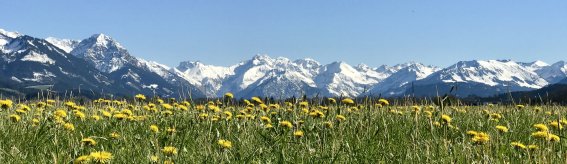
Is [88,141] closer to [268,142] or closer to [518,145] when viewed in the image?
[268,142]

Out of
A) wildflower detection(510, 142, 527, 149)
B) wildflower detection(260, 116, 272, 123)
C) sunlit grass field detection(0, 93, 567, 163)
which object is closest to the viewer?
sunlit grass field detection(0, 93, 567, 163)

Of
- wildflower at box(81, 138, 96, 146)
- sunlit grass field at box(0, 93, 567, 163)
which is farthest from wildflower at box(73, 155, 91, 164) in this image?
wildflower at box(81, 138, 96, 146)

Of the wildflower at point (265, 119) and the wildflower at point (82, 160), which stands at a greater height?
the wildflower at point (265, 119)

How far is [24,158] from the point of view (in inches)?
159

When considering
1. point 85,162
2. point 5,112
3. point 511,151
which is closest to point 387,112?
point 511,151

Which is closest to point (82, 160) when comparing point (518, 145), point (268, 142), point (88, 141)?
point (88, 141)

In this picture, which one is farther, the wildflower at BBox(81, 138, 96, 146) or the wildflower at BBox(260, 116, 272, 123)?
the wildflower at BBox(260, 116, 272, 123)

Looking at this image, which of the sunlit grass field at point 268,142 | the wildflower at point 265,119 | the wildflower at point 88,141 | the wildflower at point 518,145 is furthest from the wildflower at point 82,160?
the wildflower at point 265,119

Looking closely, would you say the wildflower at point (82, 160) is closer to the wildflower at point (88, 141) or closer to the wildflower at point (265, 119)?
the wildflower at point (88, 141)

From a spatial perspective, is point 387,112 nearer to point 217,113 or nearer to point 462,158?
point 217,113

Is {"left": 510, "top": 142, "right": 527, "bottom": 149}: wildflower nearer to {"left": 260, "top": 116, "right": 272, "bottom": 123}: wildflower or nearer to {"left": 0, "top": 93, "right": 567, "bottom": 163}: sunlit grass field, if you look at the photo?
{"left": 0, "top": 93, "right": 567, "bottom": 163}: sunlit grass field

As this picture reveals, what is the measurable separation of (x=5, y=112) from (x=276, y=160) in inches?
199

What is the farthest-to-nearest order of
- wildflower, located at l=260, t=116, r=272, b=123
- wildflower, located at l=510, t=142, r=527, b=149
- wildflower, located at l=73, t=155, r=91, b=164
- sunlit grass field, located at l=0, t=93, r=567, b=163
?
1. wildflower, located at l=260, t=116, r=272, b=123
2. wildflower, located at l=510, t=142, r=527, b=149
3. sunlit grass field, located at l=0, t=93, r=567, b=163
4. wildflower, located at l=73, t=155, r=91, b=164

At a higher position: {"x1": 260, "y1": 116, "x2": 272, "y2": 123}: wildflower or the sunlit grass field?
→ {"x1": 260, "y1": 116, "x2": 272, "y2": 123}: wildflower
